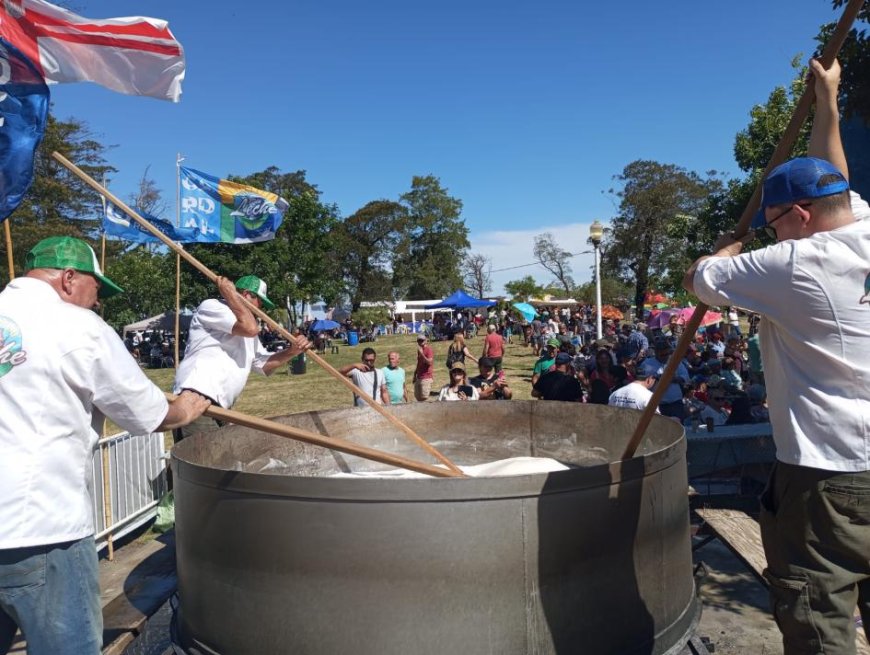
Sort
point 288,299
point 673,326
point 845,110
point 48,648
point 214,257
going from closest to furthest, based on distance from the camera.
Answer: point 48,648 < point 845,110 < point 673,326 < point 214,257 < point 288,299

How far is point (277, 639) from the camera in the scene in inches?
101

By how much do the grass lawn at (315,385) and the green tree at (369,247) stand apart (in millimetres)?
29622

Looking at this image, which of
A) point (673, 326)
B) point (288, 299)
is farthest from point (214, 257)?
point (673, 326)

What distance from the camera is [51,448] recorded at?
226 cm

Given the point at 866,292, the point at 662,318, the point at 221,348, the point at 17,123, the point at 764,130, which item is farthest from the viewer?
the point at 662,318

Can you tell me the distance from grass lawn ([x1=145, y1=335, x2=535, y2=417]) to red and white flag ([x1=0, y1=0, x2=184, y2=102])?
27.4 feet

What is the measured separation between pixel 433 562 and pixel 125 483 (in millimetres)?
4568

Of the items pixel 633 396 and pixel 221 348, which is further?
pixel 633 396

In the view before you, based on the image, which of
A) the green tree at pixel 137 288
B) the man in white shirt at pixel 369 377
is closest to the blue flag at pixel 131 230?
the man in white shirt at pixel 369 377

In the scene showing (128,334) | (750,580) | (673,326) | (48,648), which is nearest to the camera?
(48,648)

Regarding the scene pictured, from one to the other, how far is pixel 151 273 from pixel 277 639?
3791cm

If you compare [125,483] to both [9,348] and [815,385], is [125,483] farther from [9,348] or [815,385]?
[815,385]

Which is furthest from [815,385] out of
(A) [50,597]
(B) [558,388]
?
(B) [558,388]

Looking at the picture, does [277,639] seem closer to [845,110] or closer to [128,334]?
[845,110]
